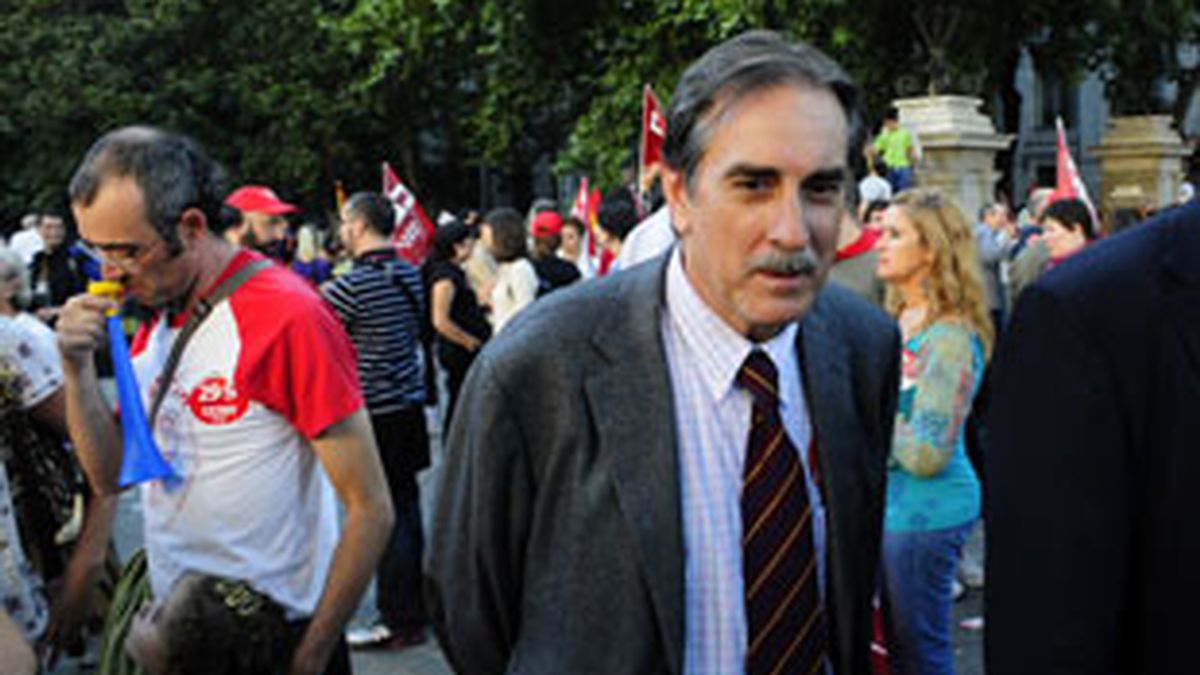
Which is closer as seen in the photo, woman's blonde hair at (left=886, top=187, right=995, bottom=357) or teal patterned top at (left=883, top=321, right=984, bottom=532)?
teal patterned top at (left=883, top=321, right=984, bottom=532)

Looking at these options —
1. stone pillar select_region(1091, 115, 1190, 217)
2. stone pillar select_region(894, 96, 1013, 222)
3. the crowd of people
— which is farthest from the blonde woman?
stone pillar select_region(1091, 115, 1190, 217)

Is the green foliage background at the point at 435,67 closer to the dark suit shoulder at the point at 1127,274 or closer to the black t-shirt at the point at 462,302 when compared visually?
the black t-shirt at the point at 462,302

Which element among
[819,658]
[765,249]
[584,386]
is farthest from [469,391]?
[819,658]

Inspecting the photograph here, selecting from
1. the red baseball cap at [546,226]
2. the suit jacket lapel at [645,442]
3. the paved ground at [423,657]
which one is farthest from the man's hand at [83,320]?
the red baseball cap at [546,226]

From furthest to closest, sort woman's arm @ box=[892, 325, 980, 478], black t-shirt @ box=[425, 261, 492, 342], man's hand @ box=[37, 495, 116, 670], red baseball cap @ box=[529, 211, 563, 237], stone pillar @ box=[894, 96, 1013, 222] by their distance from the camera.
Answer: stone pillar @ box=[894, 96, 1013, 222], red baseball cap @ box=[529, 211, 563, 237], black t-shirt @ box=[425, 261, 492, 342], woman's arm @ box=[892, 325, 980, 478], man's hand @ box=[37, 495, 116, 670]

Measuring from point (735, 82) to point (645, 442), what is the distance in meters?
0.53

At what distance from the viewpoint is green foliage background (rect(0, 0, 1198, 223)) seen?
2159 centimetres

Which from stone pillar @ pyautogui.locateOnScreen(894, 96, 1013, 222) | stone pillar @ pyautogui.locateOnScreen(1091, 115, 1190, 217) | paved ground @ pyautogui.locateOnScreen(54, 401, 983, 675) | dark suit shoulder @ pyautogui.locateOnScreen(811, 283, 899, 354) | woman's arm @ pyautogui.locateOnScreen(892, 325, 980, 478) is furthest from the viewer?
stone pillar @ pyautogui.locateOnScreen(1091, 115, 1190, 217)

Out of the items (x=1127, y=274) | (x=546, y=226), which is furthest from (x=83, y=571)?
(x=546, y=226)

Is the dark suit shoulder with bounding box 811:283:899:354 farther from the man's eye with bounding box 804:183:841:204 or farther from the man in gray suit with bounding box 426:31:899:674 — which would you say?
the man's eye with bounding box 804:183:841:204

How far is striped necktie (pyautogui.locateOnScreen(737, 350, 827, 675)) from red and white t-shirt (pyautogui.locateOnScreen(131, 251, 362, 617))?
100 cm

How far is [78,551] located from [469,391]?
55.9 inches

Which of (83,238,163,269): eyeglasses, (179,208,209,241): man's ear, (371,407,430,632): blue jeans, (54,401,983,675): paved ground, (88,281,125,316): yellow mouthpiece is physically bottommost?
(54,401,983,675): paved ground

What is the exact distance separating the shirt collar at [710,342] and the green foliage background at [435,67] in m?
17.6
